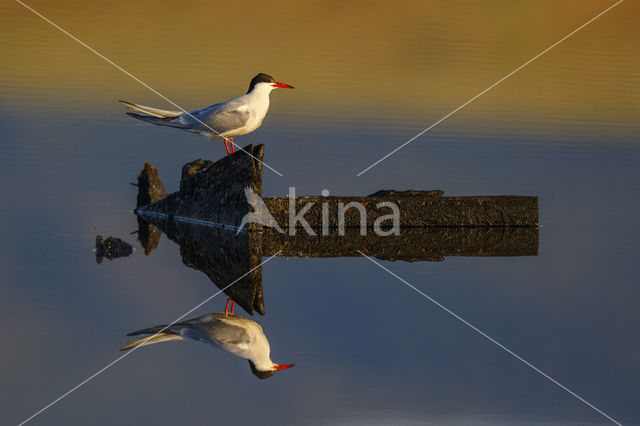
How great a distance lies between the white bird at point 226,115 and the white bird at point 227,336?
4.22 metres

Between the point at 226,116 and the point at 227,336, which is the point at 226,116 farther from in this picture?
the point at 227,336

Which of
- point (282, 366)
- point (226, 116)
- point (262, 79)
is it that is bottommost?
point (282, 366)

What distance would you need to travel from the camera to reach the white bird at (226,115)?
26.7 feet

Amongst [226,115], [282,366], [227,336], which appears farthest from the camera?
[226,115]

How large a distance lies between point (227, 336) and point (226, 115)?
15.1 feet

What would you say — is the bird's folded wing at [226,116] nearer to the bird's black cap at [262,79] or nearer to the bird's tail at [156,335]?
the bird's black cap at [262,79]

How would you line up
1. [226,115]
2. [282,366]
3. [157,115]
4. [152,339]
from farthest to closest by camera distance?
1. [157,115]
2. [226,115]
3. [152,339]
4. [282,366]

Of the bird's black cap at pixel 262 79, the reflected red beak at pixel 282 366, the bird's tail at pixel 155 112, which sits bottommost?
the reflected red beak at pixel 282 366

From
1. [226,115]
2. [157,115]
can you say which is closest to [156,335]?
[226,115]

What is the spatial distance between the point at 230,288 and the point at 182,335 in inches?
48.8

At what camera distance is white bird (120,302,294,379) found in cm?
342

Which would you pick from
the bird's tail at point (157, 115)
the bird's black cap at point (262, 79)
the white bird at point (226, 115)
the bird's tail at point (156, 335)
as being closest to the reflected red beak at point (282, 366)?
the bird's tail at point (156, 335)

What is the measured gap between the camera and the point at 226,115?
26.8 ft

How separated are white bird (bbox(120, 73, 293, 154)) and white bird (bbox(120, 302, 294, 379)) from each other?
4.22 meters
